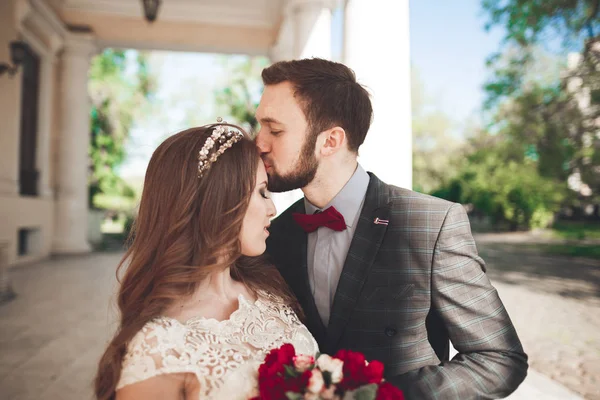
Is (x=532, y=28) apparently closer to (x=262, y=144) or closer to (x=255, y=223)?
(x=262, y=144)

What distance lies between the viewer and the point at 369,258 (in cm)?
214

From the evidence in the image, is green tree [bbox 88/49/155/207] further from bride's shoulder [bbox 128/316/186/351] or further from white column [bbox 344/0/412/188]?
bride's shoulder [bbox 128/316/186/351]

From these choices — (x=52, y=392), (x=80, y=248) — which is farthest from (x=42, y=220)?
(x=52, y=392)

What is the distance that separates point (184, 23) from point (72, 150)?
178 inches

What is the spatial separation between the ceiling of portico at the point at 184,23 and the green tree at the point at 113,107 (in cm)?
566

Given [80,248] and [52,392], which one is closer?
[52,392]

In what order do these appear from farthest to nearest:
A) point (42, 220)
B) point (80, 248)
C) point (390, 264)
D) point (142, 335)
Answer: point (80, 248) < point (42, 220) < point (390, 264) < point (142, 335)

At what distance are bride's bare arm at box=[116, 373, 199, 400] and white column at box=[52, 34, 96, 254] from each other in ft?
39.3

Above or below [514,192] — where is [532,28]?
above

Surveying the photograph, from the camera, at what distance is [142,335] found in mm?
1638

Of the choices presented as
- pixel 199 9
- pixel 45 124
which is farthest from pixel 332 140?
pixel 45 124

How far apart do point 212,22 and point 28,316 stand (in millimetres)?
8745

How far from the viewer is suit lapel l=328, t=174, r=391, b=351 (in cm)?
209

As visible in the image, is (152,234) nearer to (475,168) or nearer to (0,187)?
(0,187)
